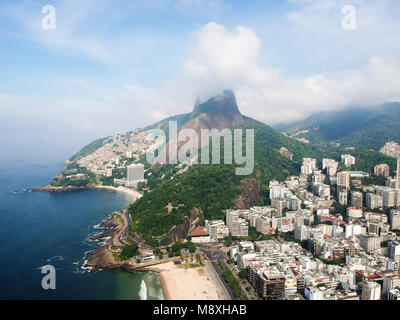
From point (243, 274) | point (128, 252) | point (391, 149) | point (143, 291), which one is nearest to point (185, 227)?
point (128, 252)

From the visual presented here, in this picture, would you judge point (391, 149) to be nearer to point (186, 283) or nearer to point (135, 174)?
point (135, 174)

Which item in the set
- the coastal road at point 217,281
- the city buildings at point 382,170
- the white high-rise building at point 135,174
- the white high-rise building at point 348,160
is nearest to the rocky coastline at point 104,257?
the coastal road at point 217,281

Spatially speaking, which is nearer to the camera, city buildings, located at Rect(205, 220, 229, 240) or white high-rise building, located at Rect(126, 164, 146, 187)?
city buildings, located at Rect(205, 220, 229, 240)

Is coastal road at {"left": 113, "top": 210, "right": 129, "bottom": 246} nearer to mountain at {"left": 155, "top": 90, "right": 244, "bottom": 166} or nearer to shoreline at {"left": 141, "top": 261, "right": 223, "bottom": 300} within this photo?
shoreline at {"left": 141, "top": 261, "right": 223, "bottom": 300}

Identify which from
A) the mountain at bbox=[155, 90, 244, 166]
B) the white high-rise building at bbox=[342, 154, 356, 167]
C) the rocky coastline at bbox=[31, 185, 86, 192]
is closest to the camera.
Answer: the white high-rise building at bbox=[342, 154, 356, 167]

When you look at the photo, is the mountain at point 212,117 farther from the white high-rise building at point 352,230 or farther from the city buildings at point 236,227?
the white high-rise building at point 352,230

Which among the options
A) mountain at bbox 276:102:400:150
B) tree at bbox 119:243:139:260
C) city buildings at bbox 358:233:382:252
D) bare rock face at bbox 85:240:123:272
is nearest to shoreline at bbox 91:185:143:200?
bare rock face at bbox 85:240:123:272
